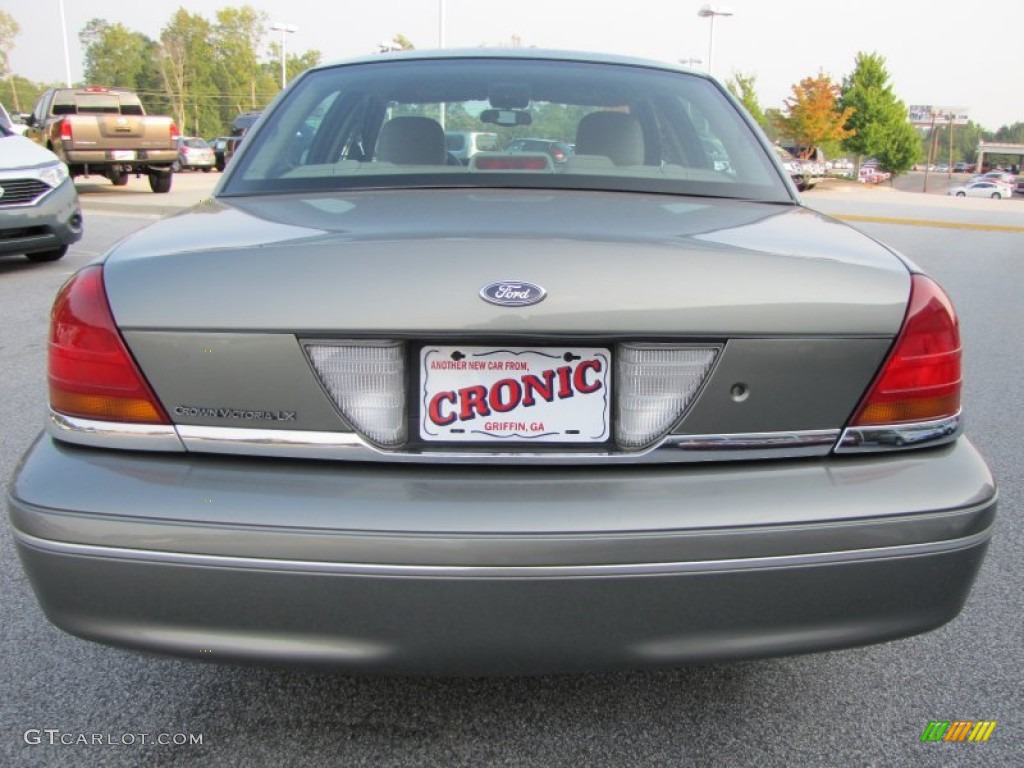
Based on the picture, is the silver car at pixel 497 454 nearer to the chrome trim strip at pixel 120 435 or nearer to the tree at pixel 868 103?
the chrome trim strip at pixel 120 435

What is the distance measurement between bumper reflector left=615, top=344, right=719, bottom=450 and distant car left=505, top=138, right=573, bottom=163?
1022 mm

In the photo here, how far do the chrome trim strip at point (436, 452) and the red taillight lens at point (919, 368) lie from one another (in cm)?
19

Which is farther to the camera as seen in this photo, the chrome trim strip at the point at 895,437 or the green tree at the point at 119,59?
the green tree at the point at 119,59

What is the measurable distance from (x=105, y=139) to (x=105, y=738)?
17.7 metres

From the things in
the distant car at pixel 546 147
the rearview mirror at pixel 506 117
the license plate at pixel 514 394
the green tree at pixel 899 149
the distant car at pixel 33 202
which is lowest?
the green tree at pixel 899 149

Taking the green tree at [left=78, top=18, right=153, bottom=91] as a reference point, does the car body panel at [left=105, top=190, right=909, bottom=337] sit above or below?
below

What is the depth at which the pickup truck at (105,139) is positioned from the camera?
684 inches

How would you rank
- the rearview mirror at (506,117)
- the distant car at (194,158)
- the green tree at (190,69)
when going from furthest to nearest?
the green tree at (190,69) < the distant car at (194,158) < the rearview mirror at (506,117)

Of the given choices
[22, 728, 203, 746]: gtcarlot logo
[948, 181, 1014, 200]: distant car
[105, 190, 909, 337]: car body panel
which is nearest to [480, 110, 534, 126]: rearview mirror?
[105, 190, 909, 337]: car body panel

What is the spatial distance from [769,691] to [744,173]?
133 centimetres

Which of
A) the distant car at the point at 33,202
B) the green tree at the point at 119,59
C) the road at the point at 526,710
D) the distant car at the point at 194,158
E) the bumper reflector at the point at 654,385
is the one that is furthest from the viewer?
the green tree at the point at 119,59

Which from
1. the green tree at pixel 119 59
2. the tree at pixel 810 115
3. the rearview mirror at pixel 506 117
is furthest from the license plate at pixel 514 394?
A: the green tree at pixel 119 59

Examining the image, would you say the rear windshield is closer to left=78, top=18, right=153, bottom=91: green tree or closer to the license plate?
A: the license plate

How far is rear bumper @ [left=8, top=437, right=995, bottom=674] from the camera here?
5.20ft
